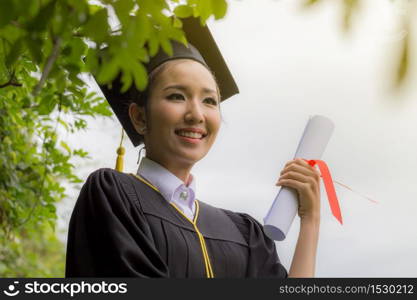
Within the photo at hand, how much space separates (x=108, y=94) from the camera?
294cm

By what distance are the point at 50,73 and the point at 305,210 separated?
134 cm

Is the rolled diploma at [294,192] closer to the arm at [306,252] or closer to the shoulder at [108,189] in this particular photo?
the arm at [306,252]

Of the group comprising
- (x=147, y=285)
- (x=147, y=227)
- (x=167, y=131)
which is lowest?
(x=147, y=285)

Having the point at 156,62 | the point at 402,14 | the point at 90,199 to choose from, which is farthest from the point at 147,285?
the point at 402,14

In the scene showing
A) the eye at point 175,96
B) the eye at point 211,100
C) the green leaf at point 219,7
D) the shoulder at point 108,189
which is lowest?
the shoulder at point 108,189

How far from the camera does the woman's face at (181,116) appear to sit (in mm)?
2572

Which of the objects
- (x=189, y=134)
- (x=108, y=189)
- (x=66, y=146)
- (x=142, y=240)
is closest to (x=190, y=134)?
(x=189, y=134)

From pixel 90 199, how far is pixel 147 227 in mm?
253

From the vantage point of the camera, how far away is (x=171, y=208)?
8.48 ft

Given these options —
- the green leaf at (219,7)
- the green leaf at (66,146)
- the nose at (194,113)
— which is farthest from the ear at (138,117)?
the green leaf at (66,146)

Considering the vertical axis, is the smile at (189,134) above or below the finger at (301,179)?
above

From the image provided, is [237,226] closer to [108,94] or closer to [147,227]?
[147,227]

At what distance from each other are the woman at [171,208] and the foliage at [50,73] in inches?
9.3

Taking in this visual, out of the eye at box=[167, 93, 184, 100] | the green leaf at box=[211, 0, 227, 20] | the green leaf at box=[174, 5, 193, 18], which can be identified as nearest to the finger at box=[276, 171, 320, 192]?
the eye at box=[167, 93, 184, 100]
